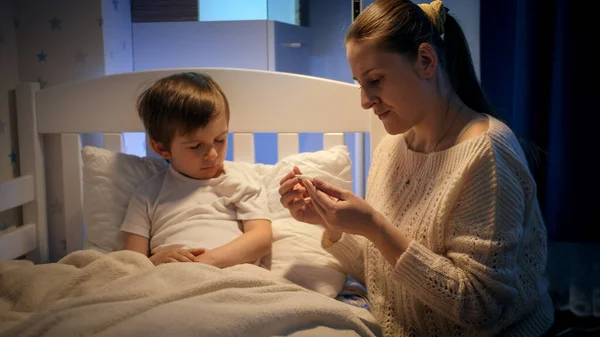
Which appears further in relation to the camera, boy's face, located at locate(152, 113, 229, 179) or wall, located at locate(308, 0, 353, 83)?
wall, located at locate(308, 0, 353, 83)

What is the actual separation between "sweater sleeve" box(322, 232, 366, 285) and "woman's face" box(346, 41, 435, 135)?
322 mm

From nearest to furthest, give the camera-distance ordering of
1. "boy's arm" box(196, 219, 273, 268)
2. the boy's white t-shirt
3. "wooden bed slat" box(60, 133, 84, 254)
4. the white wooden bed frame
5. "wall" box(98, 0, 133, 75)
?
"boy's arm" box(196, 219, 273, 268), the boy's white t-shirt, the white wooden bed frame, "wooden bed slat" box(60, 133, 84, 254), "wall" box(98, 0, 133, 75)

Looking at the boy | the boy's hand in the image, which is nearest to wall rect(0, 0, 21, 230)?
the boy

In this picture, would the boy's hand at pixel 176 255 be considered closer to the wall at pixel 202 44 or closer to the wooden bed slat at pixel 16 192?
the wooden bed slat at pixel 16 192

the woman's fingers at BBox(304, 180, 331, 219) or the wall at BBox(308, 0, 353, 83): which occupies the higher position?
the wall at BBox(308, 0, 353, 83)

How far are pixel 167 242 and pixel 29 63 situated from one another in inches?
34.7

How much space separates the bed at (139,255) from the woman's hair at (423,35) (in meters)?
0.44

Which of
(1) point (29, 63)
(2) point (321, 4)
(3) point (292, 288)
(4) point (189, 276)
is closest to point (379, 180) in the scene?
A: (3) point (292, 288)

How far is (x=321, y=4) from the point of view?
7.29 ft

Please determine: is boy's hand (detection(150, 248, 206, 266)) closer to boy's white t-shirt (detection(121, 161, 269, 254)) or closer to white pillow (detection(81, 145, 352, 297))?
boy's white t-shirt (detection(121, 161, 269, 254))

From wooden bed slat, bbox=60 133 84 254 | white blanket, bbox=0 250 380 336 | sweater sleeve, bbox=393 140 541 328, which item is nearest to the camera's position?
white blanket, bbox=0 250 380 336

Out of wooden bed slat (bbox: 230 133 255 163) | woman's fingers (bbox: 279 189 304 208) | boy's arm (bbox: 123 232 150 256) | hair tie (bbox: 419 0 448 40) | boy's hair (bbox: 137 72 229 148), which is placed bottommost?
boy's arm (bbox: 123 232 150 256)

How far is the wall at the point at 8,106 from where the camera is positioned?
76.2 inches

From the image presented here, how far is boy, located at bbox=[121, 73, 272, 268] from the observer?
1591 millimetres
